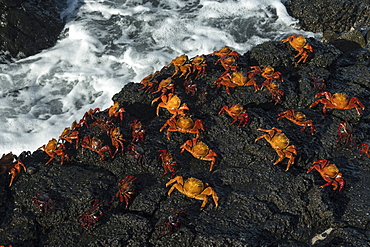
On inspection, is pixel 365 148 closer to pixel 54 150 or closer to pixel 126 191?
pixel 126 191

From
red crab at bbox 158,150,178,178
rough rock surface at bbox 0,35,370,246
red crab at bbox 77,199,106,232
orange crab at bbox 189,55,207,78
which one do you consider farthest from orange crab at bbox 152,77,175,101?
red crab at bbox 77,199,106,232

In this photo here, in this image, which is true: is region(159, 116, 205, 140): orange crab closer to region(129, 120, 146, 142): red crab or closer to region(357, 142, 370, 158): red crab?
region(129, 120, 146, 142): red crab

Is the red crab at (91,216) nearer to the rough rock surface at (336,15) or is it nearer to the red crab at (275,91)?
the red crab at (275,91)

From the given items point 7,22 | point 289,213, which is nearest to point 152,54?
point 7,22

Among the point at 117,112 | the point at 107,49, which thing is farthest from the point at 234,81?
the point at 107,49

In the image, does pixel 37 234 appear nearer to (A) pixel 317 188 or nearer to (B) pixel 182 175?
(B) pixel 182 175

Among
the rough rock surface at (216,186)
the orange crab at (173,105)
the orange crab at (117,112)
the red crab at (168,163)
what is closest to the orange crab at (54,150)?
the rough rock surface at (216,186)
